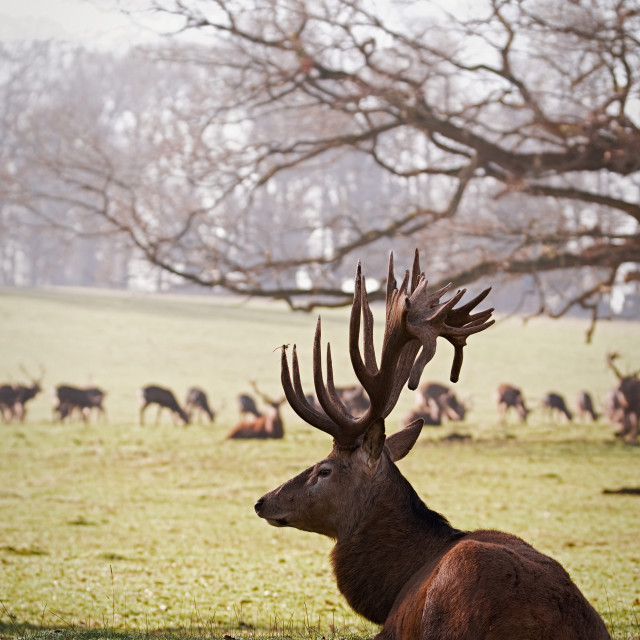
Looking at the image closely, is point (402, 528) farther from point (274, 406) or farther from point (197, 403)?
point (197, 403)

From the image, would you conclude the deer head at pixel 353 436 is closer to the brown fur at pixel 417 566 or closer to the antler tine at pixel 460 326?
the brown fur at pixel 417 566

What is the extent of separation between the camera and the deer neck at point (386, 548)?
436cm

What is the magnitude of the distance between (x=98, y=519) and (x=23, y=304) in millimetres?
24663

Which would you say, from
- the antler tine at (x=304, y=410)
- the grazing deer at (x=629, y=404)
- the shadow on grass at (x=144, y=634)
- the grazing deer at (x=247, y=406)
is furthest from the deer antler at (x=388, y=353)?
the grazing deer at (x=247, y=406)

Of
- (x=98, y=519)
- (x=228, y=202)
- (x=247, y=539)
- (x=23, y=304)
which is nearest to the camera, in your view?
(x=247, y=539)

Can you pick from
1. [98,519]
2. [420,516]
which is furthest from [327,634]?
[98,519]

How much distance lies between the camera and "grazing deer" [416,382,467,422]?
20.2 m

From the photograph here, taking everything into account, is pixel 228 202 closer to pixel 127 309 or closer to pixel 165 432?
pixel 127 309

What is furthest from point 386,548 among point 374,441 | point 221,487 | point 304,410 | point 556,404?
point 556,404

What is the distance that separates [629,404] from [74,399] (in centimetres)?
1103

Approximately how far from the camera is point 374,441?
448 cm

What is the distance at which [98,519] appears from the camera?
456 inches

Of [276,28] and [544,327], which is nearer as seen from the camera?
[276,28]

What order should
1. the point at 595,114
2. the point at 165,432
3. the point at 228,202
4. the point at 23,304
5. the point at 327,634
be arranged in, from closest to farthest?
1. the point at 327,634
2. the point at 595,114
3. the point at 165,432
4. the point at 23,304
5. the point at 228,202
